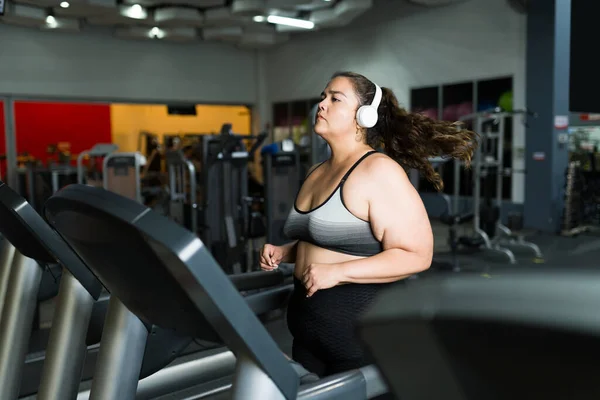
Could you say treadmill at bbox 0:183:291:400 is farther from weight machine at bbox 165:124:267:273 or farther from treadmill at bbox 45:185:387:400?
weight machine at bbox 165:124:267:273

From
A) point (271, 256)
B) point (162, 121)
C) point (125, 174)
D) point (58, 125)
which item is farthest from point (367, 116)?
point (162, 121)

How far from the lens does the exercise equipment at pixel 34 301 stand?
1394 millimetres

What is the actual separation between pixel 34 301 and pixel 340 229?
1038 millimetres

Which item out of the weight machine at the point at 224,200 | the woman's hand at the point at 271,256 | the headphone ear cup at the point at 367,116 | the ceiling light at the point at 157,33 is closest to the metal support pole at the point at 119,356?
the woman's hand at the point at 271,256

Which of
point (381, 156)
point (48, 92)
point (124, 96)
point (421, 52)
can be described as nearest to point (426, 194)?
point (421, 52)

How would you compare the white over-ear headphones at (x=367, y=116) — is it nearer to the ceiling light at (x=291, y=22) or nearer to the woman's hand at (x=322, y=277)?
the woman's hand at (x=322, y=277)

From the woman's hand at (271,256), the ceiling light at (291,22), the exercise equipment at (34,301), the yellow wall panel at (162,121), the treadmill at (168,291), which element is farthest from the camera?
the yellow wall panel at (162,121)

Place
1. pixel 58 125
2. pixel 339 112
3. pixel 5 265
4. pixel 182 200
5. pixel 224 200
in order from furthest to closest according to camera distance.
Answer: pixel 58 125, pixel 182 200, pixel 224 200, pixel 5 265, pixel 339 112

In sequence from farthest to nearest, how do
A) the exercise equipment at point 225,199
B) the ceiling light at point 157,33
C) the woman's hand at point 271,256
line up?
the ceiling light at point 157,33, the exercise equipment at point 225,199, the woman's hand at point 271,256

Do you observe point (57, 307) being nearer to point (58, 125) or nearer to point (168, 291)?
point (168, 291)

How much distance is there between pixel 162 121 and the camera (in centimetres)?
1345

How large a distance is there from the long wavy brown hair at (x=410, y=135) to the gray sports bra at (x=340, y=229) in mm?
230

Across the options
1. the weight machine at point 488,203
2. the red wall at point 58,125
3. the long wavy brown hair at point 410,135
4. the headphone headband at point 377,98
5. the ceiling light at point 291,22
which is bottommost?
the weight machine at point 488,203

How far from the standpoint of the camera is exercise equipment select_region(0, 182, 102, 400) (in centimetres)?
139
